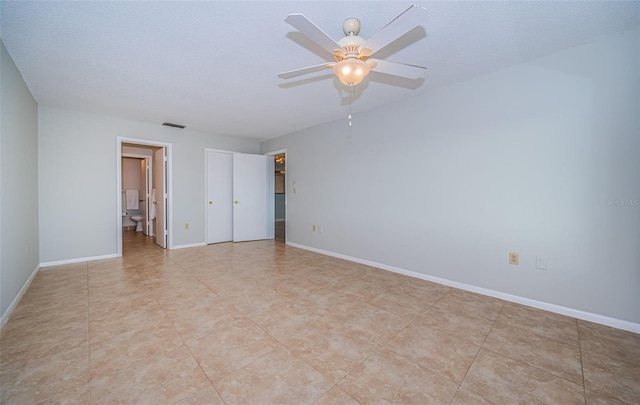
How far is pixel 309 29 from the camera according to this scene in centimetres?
146

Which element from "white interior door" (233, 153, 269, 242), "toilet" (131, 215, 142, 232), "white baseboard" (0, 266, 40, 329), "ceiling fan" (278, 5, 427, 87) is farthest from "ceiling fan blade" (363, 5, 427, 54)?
"toilet" (131, 215, 142, 232)

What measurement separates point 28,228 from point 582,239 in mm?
5698

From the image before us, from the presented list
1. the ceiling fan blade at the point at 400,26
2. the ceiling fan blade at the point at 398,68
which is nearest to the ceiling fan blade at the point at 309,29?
the ceiling fan blade at the point at 400,26

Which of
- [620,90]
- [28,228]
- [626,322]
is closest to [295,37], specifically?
[620,90]

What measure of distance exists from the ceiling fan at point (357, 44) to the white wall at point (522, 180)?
1.26m

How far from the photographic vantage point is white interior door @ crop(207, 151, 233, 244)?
17.4ft

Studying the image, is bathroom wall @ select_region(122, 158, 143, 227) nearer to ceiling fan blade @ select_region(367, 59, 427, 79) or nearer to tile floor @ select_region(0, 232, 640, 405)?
tile floor @ select_region(0, 232, 640, 405)

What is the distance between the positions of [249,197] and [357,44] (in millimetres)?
4481

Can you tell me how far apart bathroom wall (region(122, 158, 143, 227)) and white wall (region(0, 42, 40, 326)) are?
427 cm

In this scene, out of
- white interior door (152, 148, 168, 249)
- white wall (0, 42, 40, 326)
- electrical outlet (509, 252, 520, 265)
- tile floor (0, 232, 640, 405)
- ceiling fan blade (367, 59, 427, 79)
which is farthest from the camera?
white interior door (152, 148, 168, 249)

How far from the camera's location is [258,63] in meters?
2.43

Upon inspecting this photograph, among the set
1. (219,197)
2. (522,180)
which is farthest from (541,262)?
(219,197)

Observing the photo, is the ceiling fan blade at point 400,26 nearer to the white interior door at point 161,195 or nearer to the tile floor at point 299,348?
the tile floor at point 299,348

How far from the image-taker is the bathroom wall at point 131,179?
723 cm
